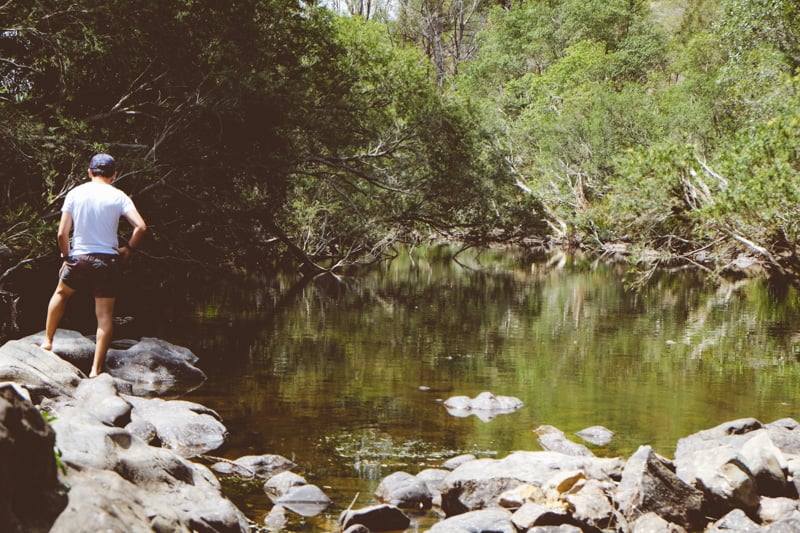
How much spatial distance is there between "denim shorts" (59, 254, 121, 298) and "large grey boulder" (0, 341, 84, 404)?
0.82 meters

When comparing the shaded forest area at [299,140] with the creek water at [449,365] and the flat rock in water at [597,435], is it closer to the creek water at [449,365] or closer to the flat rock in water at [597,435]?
the creek water at [449,365]

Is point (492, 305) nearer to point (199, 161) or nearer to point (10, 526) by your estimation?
point (199, 161)

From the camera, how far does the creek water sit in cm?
916

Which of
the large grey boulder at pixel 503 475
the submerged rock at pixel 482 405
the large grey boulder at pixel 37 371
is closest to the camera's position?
the large grey boulder at pixel 503 475

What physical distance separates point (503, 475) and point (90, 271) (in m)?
4.17

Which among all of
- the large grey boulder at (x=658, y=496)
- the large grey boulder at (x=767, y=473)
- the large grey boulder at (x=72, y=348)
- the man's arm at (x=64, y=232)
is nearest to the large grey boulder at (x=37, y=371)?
the man's arm at (x=64, y=232)

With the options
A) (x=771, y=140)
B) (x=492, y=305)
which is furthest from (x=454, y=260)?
(x=771, y=140)

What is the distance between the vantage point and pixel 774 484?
7.09 metres

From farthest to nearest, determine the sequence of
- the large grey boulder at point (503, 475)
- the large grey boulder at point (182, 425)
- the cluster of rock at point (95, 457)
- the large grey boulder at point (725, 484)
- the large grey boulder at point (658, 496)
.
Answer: the large grey boulder at point (182, 425)
the large grey boulder at point (503, 475)
the large grey boulder at point (725, 484)
the large grey boulder at point (658, 496)
the cluster of rock at point (95, 457)

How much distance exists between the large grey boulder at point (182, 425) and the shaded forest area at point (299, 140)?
15.4ft

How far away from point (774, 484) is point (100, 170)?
21.2 feet

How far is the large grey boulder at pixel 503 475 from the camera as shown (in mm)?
7070

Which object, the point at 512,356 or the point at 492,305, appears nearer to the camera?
the point at 512,356

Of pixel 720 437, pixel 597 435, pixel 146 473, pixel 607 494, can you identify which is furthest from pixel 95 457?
pixel 720 437
